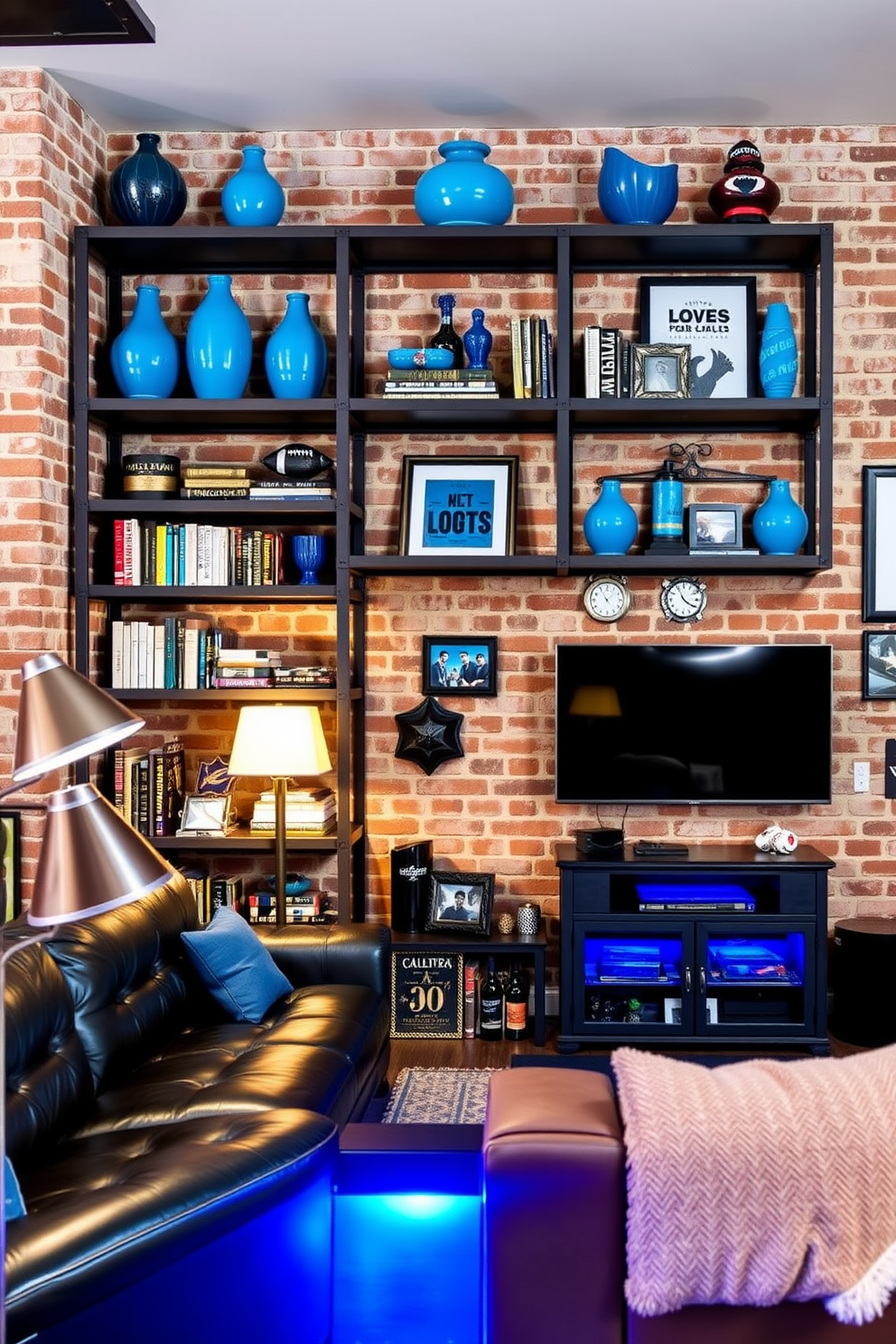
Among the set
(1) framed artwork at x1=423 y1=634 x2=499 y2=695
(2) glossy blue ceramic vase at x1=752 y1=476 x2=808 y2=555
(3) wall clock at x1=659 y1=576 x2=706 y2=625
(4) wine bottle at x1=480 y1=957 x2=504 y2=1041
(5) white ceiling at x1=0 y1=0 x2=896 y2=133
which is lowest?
(4) wine bottle at x1=480 y1=957 x2=504 y2=1041

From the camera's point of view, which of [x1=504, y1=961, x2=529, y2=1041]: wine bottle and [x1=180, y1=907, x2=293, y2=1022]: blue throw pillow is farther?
[x1=504, y1=961, x2=529, y2=1041]: wine bottle

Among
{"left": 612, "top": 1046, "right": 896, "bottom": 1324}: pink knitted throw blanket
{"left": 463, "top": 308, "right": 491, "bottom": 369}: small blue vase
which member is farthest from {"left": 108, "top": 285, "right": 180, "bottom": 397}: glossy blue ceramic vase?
{"left": 612, "top": 1046, "right": 896, "bottom": 1324}: pink knitted throw blanket

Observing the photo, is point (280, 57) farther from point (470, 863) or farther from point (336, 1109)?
point (336, 1109)

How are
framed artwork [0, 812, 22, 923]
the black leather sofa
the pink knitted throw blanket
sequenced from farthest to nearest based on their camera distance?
framed artwork [0, 812, 22, 923]
the black leather sofa
the pink knitted throw blanket

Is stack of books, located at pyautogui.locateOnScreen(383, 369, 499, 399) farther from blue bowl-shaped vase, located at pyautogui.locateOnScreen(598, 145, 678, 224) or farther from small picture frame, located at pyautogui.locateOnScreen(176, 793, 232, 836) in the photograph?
small picture frame, located at pyautogui.locateOnScreen(176, 793, 232, 836)

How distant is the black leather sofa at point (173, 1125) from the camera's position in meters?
1.65

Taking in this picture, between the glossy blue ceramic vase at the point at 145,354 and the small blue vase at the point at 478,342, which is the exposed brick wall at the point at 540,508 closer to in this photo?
the small blue vase at the point at 478,342

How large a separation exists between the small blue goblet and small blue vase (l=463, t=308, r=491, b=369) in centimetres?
84

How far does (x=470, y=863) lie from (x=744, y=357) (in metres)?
2.10

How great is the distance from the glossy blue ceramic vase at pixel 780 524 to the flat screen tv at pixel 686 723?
0.35m

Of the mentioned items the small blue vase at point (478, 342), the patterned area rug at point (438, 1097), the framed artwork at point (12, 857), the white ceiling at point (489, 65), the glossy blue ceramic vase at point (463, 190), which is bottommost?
the patterned area rug at point (438, 1097)

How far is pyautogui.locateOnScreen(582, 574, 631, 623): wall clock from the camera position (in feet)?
14.3

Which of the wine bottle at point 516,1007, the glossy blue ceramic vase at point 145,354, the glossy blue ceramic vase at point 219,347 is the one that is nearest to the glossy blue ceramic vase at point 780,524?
the wine bottle at point 516,1007

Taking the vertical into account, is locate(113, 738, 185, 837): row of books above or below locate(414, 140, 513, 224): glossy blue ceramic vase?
below
